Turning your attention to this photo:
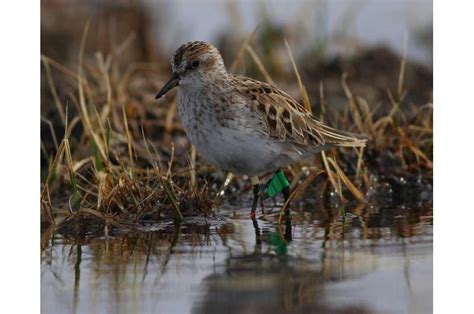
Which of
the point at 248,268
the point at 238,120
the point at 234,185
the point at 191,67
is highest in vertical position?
the point at 191,67

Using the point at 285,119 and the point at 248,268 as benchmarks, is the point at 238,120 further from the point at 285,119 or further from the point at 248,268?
the point at 248,268

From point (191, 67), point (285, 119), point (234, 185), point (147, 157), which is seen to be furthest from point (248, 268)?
point (147, 157)

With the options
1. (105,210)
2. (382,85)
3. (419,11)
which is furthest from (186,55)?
(419,11)

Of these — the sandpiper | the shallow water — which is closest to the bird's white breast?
the sandpiper

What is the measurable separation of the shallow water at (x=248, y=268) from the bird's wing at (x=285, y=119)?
499 millimetres

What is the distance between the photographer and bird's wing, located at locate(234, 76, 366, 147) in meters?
5.65

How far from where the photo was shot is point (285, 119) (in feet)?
18.8

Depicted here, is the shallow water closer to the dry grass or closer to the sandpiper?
the dry grass

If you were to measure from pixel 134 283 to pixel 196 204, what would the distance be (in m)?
1.28

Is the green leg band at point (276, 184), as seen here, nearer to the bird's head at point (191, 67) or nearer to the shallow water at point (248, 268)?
the shallow water at point (248, 268)

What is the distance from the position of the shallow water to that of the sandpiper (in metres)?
0.40

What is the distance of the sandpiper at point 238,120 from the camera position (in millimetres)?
5465

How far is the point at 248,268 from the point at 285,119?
1.35m

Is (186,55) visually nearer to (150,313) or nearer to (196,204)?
(196,204)
